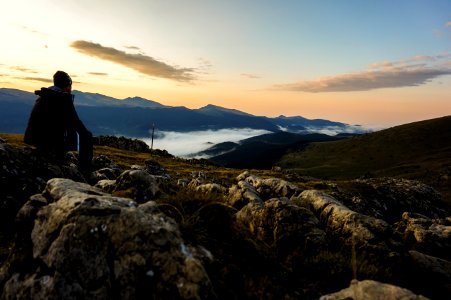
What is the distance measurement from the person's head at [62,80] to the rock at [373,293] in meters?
10.5

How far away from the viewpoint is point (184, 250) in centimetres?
A: 638

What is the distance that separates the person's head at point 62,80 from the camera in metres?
11.8

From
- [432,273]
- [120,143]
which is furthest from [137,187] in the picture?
[120,143]

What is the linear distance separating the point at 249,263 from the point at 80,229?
140 inches

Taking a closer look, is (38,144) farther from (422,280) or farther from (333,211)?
(422,280)

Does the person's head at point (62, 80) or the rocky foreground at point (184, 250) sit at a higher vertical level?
the person's head at point (62, 80)

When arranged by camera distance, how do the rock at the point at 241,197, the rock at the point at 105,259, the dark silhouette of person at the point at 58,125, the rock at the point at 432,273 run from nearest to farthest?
the rock at the point at 105,259
the rock at the point at 432,273
the dark silhouette of person at the point at 58,125
the rock at the point at 241,197

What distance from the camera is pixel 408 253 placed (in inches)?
427

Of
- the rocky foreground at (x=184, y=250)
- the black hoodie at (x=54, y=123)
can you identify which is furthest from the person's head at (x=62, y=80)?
the rocky foreground at (x=184, y=250)

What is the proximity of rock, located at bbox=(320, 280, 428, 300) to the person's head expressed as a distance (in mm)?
10467

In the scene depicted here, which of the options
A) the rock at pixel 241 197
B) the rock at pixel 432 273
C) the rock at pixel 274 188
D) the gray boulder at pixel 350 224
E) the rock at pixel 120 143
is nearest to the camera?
the rock at pixel 432 273

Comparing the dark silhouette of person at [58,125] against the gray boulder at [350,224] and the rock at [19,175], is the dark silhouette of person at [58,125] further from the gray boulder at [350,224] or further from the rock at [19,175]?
the gray boulder at [350,224]

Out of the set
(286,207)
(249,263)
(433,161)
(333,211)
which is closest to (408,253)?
(333,211)

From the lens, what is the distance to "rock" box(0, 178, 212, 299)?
590 centimetres
